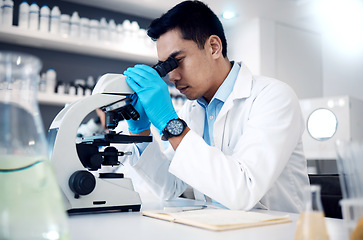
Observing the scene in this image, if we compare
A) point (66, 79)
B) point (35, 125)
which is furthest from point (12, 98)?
point (66, 79)

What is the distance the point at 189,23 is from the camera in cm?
153

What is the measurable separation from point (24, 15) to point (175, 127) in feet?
8.76

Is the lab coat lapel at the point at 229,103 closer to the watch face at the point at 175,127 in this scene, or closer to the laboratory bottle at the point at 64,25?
the watch face at the point at 175,127

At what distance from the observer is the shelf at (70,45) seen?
317 centimetres

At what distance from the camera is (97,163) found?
1124mm

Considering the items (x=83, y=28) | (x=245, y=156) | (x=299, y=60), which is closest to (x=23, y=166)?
(x=245, y=156)

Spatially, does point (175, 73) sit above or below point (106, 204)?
above

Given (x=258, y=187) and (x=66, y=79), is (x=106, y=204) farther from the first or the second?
(x=66, y=79)

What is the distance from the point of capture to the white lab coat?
1.08m

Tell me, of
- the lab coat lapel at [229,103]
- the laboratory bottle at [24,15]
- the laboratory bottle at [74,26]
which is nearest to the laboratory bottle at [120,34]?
the laboratory bottle at [74,26]

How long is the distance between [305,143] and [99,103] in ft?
10.4

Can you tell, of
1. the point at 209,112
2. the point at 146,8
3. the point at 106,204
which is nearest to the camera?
the point at 106,204

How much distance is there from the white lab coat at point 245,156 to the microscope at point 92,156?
0.59ft

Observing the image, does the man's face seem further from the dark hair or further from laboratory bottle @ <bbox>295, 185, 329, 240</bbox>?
laboratory bottle @ <bbox>295, 185, 329, 240</bbox>
